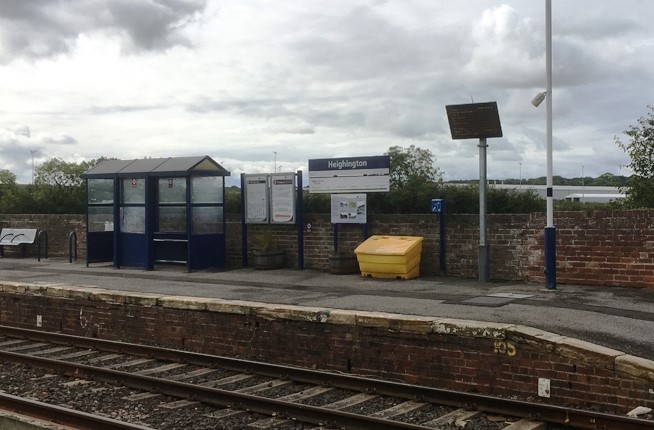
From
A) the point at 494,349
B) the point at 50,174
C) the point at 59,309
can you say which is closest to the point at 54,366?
the point at 59,309

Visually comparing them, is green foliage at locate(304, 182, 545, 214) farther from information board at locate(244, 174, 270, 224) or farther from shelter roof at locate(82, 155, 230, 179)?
shelter roof at locate(82, 155, 230, 179)

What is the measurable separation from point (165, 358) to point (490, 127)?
7.23 m

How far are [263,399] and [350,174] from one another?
25.5 ft

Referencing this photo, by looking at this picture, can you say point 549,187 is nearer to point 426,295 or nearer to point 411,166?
point 426,295

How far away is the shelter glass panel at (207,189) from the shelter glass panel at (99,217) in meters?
2.83

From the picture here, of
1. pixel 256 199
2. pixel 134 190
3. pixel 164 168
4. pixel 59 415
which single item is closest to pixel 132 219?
pixel 134 190

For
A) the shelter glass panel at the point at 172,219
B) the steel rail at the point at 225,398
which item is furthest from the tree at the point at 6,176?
the steel rail at the point at 225,398

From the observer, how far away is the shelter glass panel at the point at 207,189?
15852mm

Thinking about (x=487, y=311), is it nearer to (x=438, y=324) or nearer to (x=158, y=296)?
(x=438, y=324)

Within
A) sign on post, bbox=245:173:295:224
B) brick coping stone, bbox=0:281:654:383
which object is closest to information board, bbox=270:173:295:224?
sign on post, bbox=245:173:295:224

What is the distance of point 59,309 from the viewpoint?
12.9 metres

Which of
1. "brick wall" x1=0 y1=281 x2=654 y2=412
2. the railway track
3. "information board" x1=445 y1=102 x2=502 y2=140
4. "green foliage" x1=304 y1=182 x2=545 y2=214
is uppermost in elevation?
"information board" x1=445 y1=102 x2=502 y2=140

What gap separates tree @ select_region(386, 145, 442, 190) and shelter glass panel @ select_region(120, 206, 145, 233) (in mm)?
9674

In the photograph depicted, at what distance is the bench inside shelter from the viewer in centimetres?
2050
